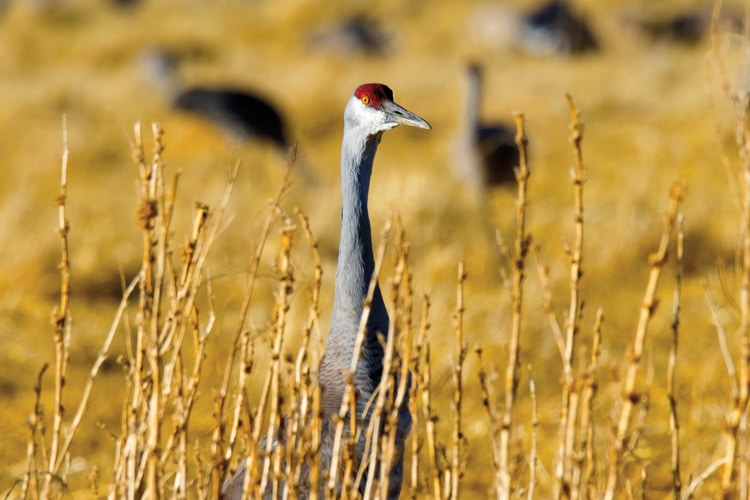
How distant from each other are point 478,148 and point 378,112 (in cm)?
429

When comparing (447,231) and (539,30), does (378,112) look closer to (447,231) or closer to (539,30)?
(447,231)

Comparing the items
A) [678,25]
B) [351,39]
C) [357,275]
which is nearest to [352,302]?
[357,275]

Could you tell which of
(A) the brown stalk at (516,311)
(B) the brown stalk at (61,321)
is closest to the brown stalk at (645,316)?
(A) the brown stalk at (516,311)

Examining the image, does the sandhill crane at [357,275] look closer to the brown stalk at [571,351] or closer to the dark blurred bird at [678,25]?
the brown stalk at [571,351]

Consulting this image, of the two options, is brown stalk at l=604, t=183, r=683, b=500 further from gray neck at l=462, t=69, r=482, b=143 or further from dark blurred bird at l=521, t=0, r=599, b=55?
dark blurred bird at l=521, t=0, r=599, b=55

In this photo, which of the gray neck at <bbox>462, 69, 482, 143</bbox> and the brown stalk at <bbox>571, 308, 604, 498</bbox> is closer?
the brown stalk at <bbox>571, 308, 604, 498</bbox>

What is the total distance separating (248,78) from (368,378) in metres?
10.4

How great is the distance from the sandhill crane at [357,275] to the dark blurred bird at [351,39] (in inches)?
561

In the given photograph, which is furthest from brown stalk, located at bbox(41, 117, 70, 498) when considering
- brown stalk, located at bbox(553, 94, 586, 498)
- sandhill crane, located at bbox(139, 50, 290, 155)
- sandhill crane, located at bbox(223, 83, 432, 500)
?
sandhill crane, located at bbox(139, 50, 290, 155)

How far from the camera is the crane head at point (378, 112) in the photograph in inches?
97.0

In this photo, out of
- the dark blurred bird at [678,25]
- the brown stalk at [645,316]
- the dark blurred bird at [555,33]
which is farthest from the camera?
the dark blurred bird at [555,33]

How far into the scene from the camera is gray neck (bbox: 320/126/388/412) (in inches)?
93.8

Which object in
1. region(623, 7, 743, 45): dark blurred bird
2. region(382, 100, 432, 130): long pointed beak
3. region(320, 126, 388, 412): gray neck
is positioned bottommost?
region(320, 126, 388, 412): gray neck

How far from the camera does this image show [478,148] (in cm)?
670
